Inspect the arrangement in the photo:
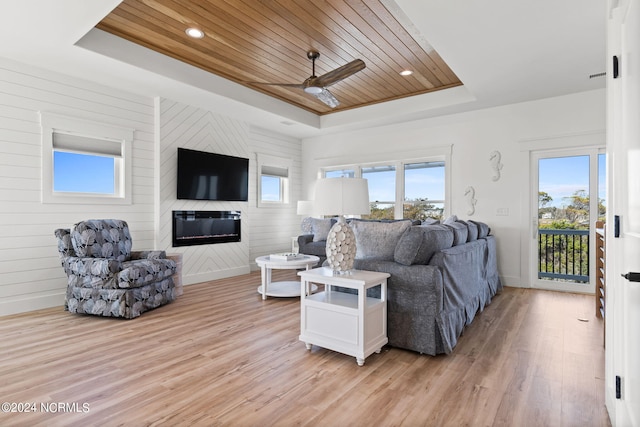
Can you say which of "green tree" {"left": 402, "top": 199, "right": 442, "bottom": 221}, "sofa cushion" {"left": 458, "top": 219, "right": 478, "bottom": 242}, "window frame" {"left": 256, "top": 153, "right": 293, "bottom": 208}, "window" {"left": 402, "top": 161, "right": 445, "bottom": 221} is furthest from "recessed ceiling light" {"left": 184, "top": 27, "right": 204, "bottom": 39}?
"green tree" {"left": 402, "top": 199, "right": 442, "bottom": 221}

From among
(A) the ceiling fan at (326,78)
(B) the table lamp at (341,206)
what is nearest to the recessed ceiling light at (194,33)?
(A) the ceiling fan at (326,78)

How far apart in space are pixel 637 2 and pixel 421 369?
86.0 inches

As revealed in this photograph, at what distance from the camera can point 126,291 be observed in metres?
3.48

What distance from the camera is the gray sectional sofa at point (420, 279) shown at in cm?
257

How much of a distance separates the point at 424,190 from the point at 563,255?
219 cm

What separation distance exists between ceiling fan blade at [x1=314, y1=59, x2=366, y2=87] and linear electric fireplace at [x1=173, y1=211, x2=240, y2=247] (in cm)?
283

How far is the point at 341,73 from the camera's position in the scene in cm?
350

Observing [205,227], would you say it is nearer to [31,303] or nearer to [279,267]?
[279,267]

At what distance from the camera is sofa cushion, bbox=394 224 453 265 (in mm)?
2672

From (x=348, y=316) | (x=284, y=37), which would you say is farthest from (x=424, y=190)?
(x=348, y=316)

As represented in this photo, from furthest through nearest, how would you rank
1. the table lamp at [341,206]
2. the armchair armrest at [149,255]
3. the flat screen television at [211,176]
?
the flat screen television at [211,176]
the armchair armrest at [149,255]
the table lamp at [341,206]

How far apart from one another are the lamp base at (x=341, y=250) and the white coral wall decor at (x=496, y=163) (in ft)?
11.4

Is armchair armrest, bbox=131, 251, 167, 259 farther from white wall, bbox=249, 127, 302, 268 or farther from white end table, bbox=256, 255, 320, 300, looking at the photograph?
white wall, bbox=249, 127, 302, 268

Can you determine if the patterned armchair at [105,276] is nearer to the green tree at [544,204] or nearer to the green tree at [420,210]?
the green tree at [420,210]
